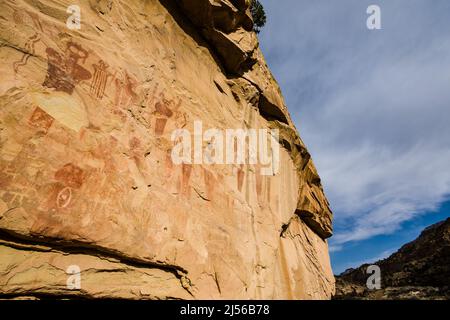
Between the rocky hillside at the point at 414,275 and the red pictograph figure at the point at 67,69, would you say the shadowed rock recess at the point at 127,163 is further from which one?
the rocky hillside at the point at 414,275

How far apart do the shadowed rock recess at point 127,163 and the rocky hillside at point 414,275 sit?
1735 cm

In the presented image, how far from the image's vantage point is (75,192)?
414cm

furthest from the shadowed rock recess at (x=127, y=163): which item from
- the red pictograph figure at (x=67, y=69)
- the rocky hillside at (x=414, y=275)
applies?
the rocky hillside at (x=414, y=275)

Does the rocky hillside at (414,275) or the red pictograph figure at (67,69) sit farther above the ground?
the red pictograph figure at (67,69)

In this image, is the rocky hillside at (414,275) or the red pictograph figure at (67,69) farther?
the rocky hillside at (414,275)

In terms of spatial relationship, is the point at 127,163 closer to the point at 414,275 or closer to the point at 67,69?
the point at 67,69

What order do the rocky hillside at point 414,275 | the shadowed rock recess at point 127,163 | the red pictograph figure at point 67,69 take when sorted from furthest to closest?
the rocky hillside at point 414,275 → the red pictograph figure at point 67,69 → the shadowed rock recess at point 127,163

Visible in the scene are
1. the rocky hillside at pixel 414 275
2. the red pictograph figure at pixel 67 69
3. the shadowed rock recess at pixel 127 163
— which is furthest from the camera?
the rocky hillside at pixel 414 275

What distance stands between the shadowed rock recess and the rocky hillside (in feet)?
56.9

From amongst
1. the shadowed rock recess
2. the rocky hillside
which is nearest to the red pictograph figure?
the shadowed rock recess

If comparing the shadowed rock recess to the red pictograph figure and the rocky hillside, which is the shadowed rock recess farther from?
the rocky hillside

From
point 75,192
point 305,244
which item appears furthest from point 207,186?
point 305,244

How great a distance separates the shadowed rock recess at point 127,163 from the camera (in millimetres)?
3721

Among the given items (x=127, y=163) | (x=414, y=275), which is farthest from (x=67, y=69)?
(x=414, y=275)
